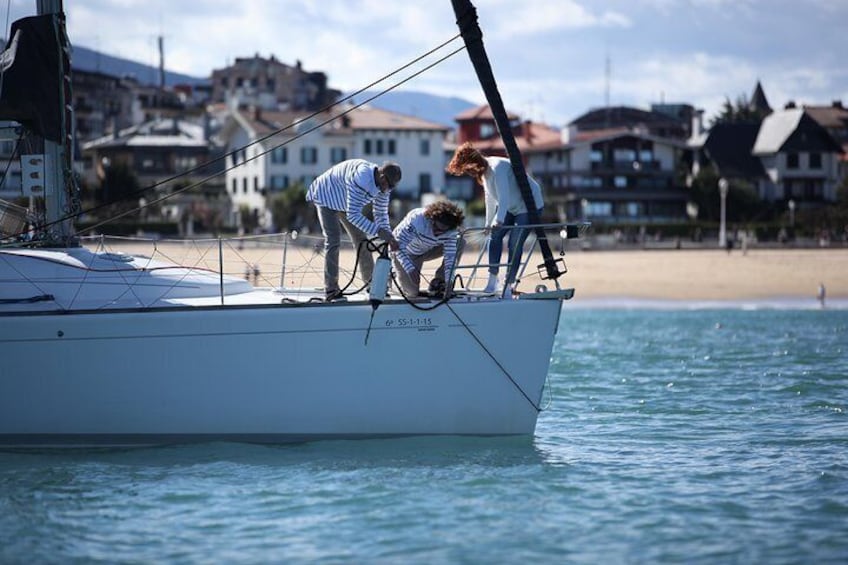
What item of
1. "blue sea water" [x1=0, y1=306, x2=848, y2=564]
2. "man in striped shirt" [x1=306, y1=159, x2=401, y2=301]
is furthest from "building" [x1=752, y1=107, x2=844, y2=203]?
"man in striped shirt" [x1=306, y1=159, x2=401, y2=301]

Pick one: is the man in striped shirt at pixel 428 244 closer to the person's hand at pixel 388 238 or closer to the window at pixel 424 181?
the person's hand at pixel 388 238

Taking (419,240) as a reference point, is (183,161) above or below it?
above

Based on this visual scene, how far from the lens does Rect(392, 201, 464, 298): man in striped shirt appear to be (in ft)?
38.1

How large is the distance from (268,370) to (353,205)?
167 cm

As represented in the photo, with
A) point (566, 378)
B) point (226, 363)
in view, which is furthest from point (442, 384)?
point (566, 378)

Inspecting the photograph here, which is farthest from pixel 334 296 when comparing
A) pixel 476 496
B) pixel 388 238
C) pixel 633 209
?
pixel 633 209

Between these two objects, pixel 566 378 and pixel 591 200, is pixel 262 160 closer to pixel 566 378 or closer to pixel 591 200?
pixel 591 200

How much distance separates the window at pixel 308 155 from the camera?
78375 millimetres

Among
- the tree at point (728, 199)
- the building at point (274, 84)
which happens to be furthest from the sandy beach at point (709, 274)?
the building at point (274, 84)

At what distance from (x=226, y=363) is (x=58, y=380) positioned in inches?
59.7

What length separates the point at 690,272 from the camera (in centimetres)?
4612

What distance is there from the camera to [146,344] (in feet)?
36.8

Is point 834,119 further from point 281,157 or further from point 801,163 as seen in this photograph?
point 281,157

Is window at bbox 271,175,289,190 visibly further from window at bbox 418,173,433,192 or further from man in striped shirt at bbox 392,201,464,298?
man in striped shirt at bbox 392,201,464,298
